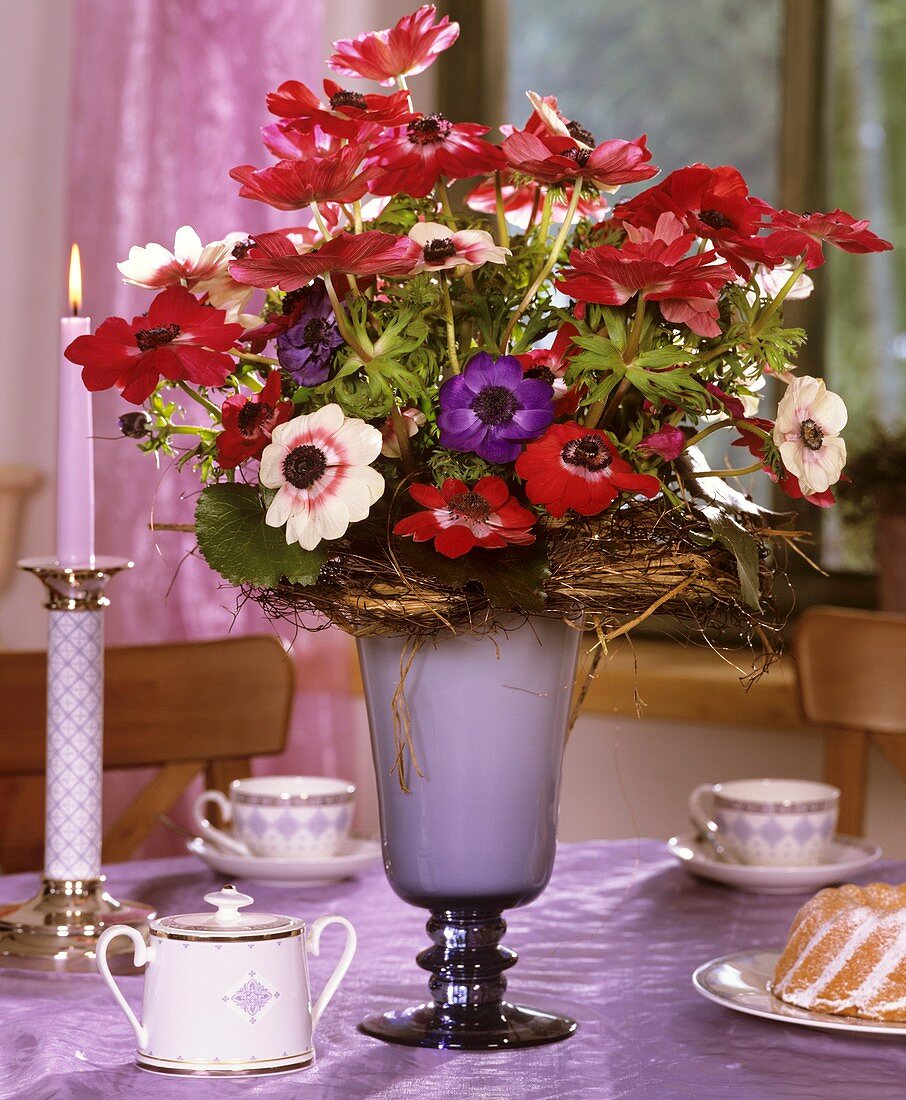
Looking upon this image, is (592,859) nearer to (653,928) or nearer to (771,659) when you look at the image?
(653,928)

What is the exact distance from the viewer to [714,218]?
773mm

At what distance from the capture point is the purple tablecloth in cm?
75

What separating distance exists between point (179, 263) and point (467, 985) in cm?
A: 40

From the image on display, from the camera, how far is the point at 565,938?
107 cm

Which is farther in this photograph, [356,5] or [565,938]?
[356,5]

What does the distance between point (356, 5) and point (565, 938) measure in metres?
1.78

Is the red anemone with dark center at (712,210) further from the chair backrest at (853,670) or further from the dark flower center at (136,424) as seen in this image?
the chair backrest at (853,670)

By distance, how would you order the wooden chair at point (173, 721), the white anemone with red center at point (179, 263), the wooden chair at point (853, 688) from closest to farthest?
the white anemone with red center at point (179, 263), the wooden chair at point (173, 721), the wooden chair at point (853, 688)

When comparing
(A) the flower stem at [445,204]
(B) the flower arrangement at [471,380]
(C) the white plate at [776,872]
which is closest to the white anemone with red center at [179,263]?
(B) the flower arrangement at [471,380]

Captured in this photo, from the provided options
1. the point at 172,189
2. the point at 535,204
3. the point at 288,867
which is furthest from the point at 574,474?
the point at 172,189

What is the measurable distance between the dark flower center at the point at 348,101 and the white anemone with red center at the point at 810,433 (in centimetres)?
25

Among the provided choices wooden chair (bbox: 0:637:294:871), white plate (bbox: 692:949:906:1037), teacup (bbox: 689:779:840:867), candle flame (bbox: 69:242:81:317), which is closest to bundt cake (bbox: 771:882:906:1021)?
white plate (bbox: 692:949:906:1037)

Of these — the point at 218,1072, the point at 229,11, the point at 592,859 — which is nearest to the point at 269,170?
the point at 218,1072

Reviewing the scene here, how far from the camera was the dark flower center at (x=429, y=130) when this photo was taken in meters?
0.78
